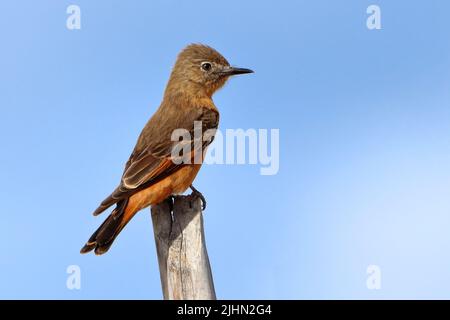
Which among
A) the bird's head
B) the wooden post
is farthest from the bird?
the wooden post

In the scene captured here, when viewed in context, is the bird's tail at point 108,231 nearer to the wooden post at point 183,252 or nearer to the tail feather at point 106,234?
the tail feather at point 106,234

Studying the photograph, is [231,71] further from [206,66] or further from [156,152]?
[156,152]

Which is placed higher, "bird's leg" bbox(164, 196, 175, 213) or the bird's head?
the bird's head

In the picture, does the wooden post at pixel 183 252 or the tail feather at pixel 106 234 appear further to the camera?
the tail feather at pixel 106 234

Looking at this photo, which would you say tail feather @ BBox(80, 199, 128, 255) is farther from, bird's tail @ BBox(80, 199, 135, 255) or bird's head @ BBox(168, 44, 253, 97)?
bird's head @ BBox(168, 44, 253, 97)

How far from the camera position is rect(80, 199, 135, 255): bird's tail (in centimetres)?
747

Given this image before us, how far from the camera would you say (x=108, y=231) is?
7.54 m

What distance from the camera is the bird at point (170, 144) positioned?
7.79m

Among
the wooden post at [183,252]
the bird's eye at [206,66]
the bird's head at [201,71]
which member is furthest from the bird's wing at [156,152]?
the bird's eye at [206,66]

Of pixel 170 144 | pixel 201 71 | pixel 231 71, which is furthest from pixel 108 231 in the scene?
pixel 231 71

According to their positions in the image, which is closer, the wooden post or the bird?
the wooden post

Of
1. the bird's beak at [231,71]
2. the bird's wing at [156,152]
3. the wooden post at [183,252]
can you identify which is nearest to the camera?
the wooden post at [183,252]

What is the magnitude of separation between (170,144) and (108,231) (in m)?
1.57
